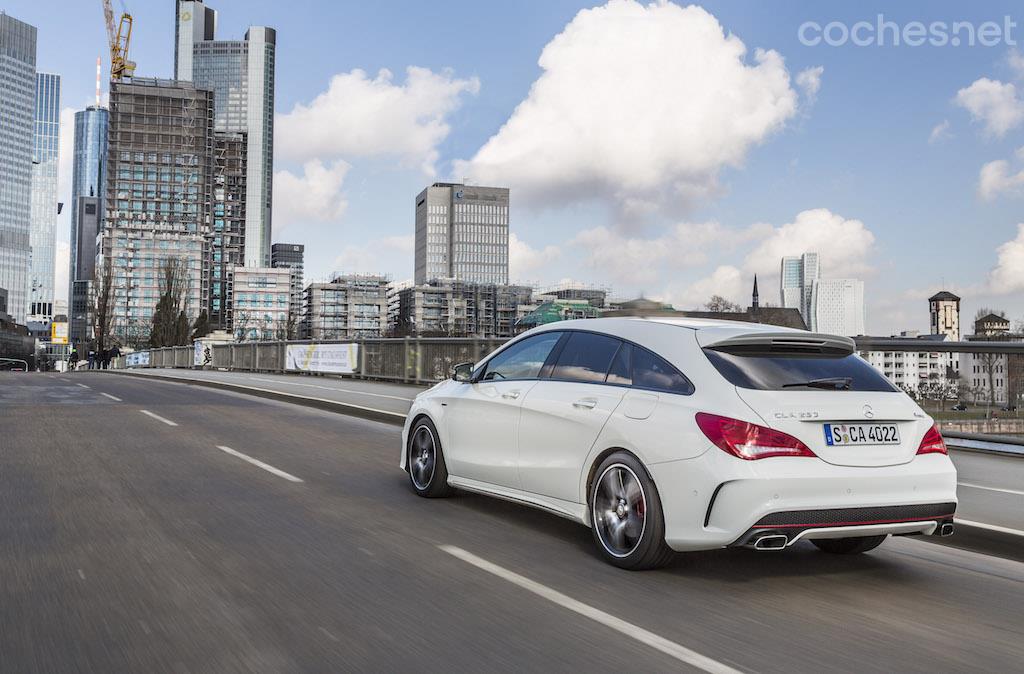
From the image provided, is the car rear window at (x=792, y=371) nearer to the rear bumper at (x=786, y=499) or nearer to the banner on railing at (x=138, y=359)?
the rear bumper at (x=786, y=499)

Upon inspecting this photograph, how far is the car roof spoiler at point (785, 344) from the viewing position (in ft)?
16.3

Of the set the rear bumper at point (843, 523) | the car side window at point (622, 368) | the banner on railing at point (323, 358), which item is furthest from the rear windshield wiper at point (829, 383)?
the banner on railing at point (323, 358)

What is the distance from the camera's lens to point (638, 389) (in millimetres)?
5172

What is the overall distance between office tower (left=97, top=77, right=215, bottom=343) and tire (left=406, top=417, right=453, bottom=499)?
169531 millimetres

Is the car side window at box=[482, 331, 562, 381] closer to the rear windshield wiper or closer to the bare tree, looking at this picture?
the rear windshield wiper

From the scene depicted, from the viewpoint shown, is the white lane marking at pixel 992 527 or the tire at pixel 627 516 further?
the white lane marking at pixel 992 527

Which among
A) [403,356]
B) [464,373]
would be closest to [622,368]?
[464,373]

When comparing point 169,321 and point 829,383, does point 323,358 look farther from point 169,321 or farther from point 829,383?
point 169,321

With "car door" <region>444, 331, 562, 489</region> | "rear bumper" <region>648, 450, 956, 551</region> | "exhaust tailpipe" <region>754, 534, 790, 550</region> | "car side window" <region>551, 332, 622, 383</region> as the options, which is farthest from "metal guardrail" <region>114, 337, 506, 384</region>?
"exhaust tailpipe" <region>754, 534, 790, 550</region>

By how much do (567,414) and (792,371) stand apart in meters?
1.43

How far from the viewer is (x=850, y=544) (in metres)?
5.49

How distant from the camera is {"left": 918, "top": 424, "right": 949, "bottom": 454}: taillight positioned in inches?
192

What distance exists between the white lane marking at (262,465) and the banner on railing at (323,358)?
16663mm

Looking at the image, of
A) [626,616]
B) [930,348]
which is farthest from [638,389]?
[930,348]
